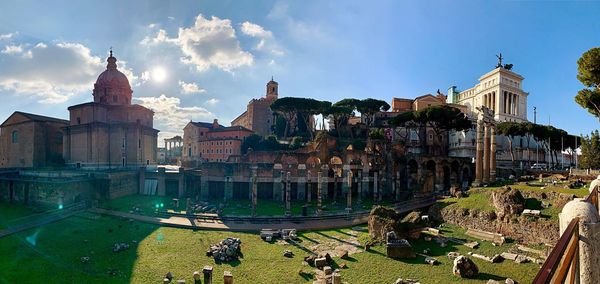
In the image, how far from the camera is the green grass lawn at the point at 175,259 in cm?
1479

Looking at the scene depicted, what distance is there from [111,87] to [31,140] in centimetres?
1241

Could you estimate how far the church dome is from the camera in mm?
43812

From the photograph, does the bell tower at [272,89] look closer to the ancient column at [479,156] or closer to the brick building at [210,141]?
the brick building at [210,141]

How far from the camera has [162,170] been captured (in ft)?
121

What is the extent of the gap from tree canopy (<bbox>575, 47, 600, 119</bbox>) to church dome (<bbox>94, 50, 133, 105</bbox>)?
49735mm

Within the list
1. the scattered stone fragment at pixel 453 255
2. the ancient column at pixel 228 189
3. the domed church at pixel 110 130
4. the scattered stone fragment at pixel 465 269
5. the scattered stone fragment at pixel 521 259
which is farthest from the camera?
the domed church at pixel 110 130

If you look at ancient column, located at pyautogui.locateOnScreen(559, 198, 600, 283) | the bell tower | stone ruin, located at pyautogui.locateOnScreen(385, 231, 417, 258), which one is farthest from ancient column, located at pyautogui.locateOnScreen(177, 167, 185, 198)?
ancient column, located at pyautogui.locateOnScreen(559, 198, 600, 283)

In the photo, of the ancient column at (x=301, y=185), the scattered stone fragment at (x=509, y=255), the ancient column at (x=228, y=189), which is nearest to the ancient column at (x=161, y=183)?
the ancient column at (x=228, y=189)

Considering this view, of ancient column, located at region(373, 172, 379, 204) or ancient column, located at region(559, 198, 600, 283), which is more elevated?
ancient column, located at region(559, 198, 600, 283)

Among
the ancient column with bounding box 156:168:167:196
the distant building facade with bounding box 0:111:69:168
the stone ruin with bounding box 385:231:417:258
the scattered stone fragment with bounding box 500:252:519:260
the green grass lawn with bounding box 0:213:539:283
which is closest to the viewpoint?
the green grass lawn with bounding box 0:213:539:283

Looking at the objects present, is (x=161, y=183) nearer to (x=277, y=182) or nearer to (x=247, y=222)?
(x=277, y=182)

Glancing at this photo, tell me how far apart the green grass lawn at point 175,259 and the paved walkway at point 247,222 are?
3.91ft

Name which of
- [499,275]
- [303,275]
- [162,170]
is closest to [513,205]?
[499,275]

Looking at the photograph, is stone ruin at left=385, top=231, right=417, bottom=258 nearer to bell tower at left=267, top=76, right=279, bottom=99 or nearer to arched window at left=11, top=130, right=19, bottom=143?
arched window at left=11, top=130, right=19, bottom=143
